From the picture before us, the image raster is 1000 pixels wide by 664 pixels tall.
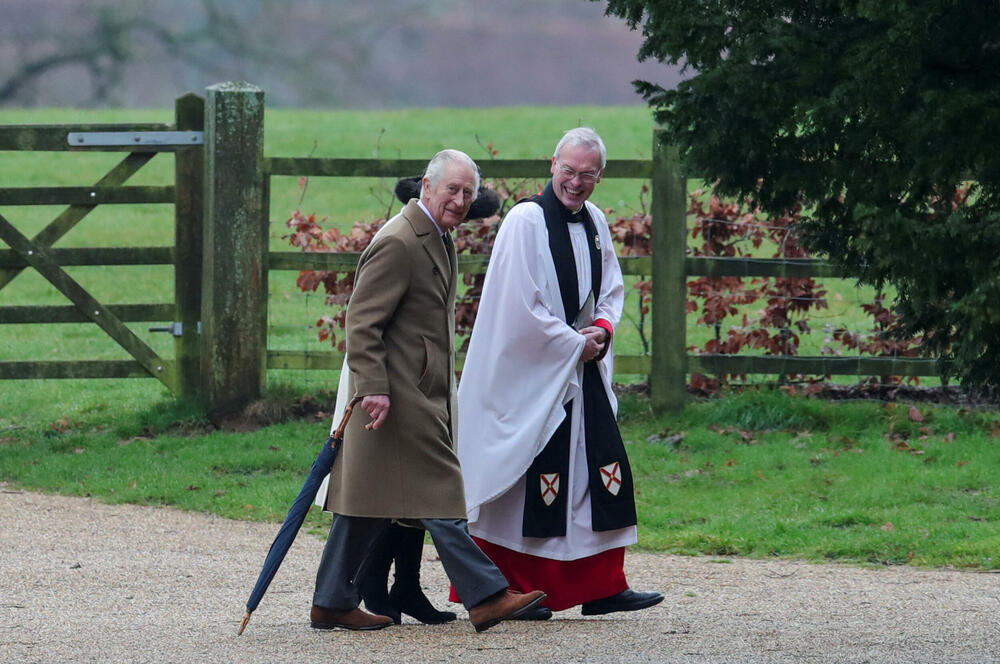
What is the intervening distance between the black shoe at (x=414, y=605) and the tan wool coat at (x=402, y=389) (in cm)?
49

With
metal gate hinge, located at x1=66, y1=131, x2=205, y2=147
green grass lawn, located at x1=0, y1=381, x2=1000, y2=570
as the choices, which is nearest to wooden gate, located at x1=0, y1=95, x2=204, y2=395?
metal gate hinge, located at x1=66, y1=131, x2=205, y2=147

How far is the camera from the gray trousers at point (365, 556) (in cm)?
512

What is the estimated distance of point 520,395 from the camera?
5.69 metres

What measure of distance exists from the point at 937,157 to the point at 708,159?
A: 2.92ft

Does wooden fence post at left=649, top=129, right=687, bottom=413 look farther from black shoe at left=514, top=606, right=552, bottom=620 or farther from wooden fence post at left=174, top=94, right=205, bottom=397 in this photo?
black shoe at left=514, top=606, right=552, bottom=620

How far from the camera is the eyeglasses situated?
562cm

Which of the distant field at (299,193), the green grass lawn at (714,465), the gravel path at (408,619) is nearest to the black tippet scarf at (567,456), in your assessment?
the gravel path at (408,619)

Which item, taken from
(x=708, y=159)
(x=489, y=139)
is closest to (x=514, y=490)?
(x=708, y=159)

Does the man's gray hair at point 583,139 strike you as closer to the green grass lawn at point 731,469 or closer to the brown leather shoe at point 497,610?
the brown leather shoe at point 497,610

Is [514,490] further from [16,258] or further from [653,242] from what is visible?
[16,258]

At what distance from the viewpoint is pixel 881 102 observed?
414 centimetres

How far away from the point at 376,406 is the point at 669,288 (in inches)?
174

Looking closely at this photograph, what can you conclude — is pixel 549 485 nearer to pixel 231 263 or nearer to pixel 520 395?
pixel 520 395

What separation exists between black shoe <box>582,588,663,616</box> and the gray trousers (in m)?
0.63
